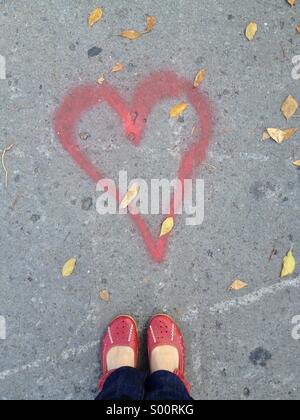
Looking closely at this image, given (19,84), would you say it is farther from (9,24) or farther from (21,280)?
(21,280)

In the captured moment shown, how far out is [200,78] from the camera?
2918 millimetres

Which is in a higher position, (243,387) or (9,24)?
(9,24)

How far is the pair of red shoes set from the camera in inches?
112

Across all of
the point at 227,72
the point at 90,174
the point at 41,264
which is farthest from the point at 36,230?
the point at 227,72

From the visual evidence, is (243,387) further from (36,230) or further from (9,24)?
(9,24)

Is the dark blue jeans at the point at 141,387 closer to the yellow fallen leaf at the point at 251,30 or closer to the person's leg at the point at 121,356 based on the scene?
the person's leg at the point at 121,356

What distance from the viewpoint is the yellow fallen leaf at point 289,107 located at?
9.59ft

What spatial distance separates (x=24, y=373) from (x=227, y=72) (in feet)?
6.54

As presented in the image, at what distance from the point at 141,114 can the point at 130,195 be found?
0.45 m

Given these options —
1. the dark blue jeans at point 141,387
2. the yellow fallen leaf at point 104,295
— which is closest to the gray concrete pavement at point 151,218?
the yellow fallen leaf at point 104,295

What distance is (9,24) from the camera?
9.50ft

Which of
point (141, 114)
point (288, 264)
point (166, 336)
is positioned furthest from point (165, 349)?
point (141, 114)

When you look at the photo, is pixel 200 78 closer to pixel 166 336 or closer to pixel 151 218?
pixel 151 218

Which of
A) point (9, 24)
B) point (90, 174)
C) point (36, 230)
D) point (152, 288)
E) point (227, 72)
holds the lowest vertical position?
point (152, 288)
